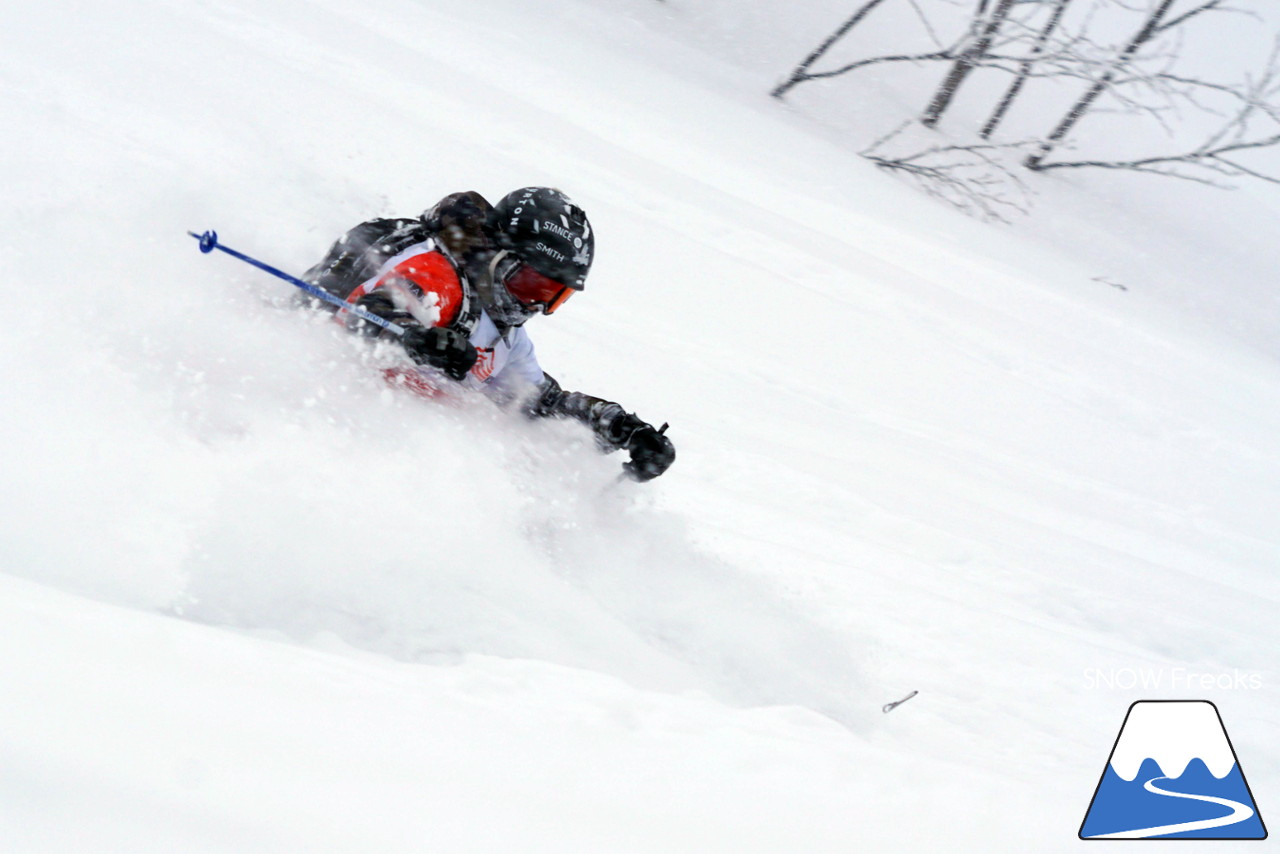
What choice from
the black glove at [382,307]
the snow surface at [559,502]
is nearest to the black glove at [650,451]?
the snow surface at [559,502]

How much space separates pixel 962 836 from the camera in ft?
6.64

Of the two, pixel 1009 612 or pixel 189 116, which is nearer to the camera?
pixel 1009 612

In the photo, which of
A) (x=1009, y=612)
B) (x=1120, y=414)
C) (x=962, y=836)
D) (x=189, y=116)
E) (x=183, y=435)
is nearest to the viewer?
(x=962, y=836)

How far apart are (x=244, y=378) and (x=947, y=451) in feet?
13.0

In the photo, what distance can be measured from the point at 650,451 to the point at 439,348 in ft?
3.47

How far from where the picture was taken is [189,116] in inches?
240

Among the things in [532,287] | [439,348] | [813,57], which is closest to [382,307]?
[439,348]

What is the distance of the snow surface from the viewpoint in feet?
5.66

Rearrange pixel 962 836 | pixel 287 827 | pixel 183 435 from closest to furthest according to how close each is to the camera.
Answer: pixel 287 827 < pixel 962 836 < pixel 183 435

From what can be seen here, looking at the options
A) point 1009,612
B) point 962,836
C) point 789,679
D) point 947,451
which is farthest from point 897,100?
point 962,836

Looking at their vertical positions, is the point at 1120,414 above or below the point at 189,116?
above

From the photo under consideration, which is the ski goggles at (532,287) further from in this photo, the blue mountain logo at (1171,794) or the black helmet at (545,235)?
the blue mountain logo at (1171,794)

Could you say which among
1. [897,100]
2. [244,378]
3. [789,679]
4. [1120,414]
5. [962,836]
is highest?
[897,100]

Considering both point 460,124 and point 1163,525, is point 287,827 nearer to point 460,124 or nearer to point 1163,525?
point 1163,525
